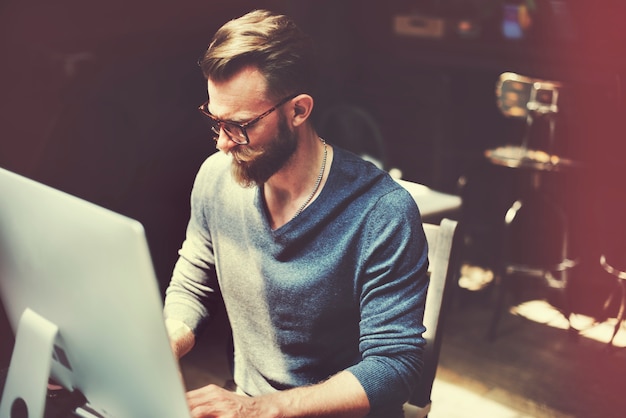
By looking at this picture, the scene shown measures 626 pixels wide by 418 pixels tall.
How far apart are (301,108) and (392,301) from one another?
0.40 m

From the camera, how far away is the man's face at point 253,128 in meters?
1.37

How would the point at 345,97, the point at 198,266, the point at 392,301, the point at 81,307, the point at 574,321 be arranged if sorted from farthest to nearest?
1. the point at 345,97
2. the point at 574,321
3. the point at 198,266
4. the point at 392,301
5. the point at 81,307

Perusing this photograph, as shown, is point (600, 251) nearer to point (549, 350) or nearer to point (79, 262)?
point (549, 350)

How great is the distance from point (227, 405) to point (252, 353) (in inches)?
14.8

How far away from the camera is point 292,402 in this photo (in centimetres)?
123

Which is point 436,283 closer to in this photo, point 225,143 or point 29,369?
point 225,143

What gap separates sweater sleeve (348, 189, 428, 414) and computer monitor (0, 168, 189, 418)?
44 centimetres

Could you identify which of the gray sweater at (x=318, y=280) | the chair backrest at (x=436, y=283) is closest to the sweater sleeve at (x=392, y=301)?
the gray sweater at (x=318, y=280)

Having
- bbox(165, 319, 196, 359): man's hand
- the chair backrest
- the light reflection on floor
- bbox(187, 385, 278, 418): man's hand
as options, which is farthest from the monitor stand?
the light reflection on floor

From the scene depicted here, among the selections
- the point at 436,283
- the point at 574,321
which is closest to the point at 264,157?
the point at 436,283

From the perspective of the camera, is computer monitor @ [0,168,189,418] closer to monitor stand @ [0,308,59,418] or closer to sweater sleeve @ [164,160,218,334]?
monitor stand @ [0,308,59,418]

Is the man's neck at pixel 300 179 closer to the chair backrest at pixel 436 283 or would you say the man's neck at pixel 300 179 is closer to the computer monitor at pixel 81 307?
the chair backrest at pixel 436 283

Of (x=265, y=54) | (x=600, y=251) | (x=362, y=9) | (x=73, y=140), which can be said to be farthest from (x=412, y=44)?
(x=265, y=54)

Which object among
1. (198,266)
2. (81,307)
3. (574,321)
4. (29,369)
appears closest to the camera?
(81,307)
